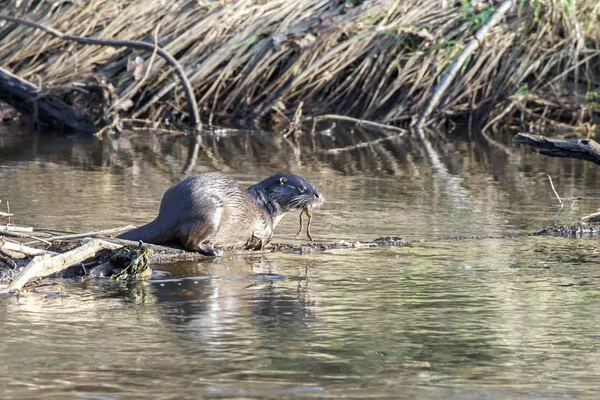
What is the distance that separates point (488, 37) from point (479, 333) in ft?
34.4

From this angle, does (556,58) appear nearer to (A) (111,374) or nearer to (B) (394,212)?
(B) (394,212)

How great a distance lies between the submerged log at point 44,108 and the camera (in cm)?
1346

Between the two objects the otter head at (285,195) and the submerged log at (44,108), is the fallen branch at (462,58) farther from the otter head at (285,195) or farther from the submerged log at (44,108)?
the otter head at (285,195)

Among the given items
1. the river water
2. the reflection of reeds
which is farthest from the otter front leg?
the reflection of reeds

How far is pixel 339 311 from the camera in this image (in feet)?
16.3

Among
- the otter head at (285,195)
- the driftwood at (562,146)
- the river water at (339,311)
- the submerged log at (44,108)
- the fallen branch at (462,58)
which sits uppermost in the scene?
the fallen branch at (462,58)

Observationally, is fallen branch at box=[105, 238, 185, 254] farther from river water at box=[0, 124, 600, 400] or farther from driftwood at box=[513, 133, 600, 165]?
driftwood at box=[513, 133, 600, 165]

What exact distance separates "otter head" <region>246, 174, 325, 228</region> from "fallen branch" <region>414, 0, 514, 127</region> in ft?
23.9

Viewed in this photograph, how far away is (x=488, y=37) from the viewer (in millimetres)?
14617

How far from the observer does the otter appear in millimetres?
6391

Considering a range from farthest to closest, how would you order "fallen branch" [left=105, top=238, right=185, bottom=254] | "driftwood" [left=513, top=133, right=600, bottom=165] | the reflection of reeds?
the reflection of reeds → "driftwood" [left=513, top=133, right=600, bottom=165] → "fallen branch" [left=105, top=238, right=185, bottom=254]

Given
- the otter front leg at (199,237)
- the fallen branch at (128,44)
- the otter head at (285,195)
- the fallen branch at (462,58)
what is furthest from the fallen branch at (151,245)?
the fallen branch at (462,58)

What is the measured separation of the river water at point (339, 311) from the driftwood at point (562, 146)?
0.55 m

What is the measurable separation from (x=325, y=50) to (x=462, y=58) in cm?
177
